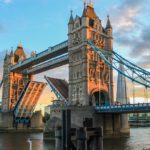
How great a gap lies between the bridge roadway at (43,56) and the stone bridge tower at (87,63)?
3.66m

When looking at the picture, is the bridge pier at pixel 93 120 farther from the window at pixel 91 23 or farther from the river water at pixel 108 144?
the window at pixel 91 23

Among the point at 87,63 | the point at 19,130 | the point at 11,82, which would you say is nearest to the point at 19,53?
the point at 11,82

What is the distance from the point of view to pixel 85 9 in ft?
179

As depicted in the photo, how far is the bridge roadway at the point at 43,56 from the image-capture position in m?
58.6

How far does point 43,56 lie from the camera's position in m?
64.2

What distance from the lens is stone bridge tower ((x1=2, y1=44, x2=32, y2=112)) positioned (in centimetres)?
7944

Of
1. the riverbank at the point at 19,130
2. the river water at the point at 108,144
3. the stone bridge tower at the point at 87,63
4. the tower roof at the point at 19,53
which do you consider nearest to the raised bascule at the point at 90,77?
the stone bridge tower at the point at 87,63

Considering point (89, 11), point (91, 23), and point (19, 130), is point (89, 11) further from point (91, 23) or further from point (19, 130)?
point (19, 130)

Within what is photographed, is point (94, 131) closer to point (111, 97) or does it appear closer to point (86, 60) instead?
point (86, 60)

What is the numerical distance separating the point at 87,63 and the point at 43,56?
631 inches

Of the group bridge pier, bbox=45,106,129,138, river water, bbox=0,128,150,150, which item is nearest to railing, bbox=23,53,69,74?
bridge pier, bbox=45,106,129,138

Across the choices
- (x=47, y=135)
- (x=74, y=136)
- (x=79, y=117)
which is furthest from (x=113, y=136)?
(x=74, y=136)

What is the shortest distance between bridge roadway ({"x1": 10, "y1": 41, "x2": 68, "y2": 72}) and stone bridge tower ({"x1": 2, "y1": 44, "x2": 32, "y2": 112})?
250cm

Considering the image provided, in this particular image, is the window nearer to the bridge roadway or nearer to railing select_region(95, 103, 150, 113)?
the bridge roadway
